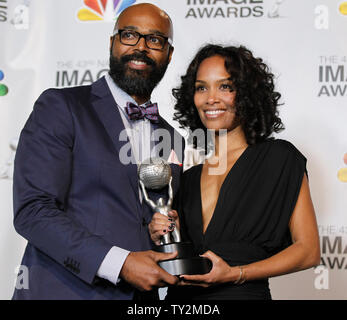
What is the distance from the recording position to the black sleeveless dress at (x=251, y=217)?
A: 1.94m

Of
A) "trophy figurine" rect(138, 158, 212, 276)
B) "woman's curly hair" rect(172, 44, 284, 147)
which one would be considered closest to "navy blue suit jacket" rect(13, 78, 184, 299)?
"trophy figurine" rect(138, 158, 212, 276)

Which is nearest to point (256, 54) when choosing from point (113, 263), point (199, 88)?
point (199, 88)

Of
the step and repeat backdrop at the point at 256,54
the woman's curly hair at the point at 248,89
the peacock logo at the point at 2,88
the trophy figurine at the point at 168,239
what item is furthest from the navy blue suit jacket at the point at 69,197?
the peacock logo at the point at 2,88

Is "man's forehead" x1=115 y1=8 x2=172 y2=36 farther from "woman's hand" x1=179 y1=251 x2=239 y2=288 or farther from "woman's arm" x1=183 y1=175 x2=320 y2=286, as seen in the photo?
"woman's hand" x1=179 y1=251 x2=239 y2=288

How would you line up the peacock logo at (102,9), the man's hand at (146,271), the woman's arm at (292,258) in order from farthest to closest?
the peacock logo at (102,9), the woman's arm at (292,258), the man's hand at (146,271)

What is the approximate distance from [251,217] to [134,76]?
0.69 m

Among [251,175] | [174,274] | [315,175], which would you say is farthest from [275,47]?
[174,274]

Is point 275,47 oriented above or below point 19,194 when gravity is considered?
above

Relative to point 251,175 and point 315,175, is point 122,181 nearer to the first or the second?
point 251,175

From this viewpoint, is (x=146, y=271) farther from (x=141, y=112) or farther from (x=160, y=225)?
(x=141, y=112)

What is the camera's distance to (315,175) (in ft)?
9.40

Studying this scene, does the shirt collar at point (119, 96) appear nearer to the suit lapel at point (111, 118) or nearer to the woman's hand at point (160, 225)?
the suit lapel at point (111, 118)

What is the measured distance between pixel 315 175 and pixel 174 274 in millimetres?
1372

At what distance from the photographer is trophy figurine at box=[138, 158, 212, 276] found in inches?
67.9
